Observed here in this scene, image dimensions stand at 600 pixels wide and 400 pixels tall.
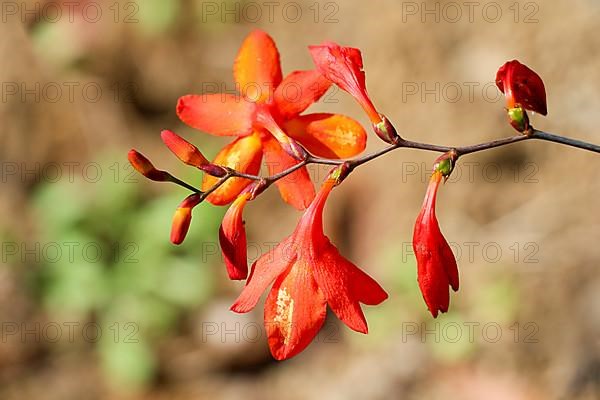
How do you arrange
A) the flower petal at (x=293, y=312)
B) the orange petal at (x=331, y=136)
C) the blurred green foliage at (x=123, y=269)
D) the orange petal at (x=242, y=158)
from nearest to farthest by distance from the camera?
the flower petal at (x=293, y=312)
the orange petal at (x=242, y=158)
the orange petal at (x=331, y=136)
the blurred green foliage at (x=123, y=269)

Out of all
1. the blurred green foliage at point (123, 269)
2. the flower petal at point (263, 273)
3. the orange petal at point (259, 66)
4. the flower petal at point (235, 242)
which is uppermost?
the orange petal at point (259, 66)

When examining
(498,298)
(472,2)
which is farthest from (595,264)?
(472,2)

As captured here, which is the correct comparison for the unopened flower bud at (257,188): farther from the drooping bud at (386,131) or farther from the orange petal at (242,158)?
the drooping bud at (386,131)

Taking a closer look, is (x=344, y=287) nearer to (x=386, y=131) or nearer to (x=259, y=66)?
(x=386, y=131)

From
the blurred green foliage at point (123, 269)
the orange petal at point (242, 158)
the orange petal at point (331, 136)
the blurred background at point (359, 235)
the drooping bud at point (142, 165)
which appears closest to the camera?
the drooping bud at point (142, 165)

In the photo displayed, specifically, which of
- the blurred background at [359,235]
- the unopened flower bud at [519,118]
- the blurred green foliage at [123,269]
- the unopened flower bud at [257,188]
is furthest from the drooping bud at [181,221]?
the blurred green foliage at [123,269]

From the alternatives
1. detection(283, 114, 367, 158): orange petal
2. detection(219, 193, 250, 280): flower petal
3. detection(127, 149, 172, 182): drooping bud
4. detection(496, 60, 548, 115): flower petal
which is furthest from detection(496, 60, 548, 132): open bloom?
detection(127, 149, 172, 182): drooping bud

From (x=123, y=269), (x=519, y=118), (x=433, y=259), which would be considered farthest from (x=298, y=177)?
(x=123, y=269)

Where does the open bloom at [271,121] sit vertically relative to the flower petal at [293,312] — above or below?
above
